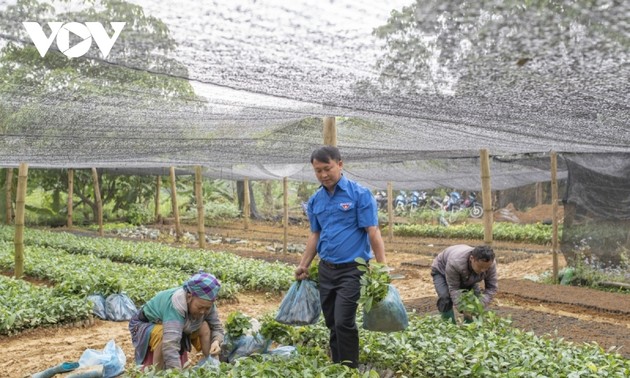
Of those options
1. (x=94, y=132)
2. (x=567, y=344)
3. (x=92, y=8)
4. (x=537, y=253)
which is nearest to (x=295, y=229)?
(x=537, y=253)

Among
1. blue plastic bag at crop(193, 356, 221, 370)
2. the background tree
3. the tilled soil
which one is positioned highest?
the background tree

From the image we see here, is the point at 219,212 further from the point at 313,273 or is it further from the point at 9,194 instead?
the point at 313,273

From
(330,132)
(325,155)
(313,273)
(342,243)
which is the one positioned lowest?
(313,273)

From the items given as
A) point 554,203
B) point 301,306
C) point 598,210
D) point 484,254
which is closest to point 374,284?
point 301,306

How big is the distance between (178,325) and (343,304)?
1144 mm

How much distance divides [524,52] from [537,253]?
12279 mm

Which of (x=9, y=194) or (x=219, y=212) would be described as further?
(x=219, y=212)

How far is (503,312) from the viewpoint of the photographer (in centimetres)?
751

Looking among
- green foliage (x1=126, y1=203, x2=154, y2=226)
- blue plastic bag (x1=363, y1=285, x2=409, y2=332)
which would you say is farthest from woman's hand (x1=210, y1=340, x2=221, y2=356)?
green foliage (x1=126, y1=203, x2=154, y2=226)

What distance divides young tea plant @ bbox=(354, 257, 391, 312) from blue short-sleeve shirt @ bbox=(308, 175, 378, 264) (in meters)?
0.26

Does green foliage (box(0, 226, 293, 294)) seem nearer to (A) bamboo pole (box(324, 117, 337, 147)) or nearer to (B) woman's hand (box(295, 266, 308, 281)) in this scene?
(A) bamboo pole (box(324, 117, 337, 147))

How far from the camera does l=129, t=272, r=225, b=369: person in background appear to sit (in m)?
4.32

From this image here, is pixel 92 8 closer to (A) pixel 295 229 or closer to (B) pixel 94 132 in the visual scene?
(B) pixel 94 132

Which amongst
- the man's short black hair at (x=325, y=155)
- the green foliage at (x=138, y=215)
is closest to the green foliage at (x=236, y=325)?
the man's short black hair at (x=325, y=155)
